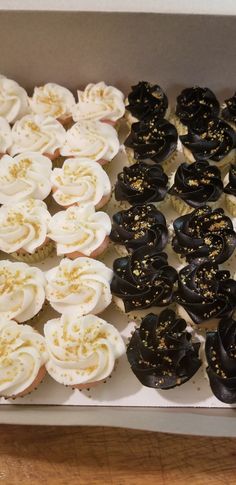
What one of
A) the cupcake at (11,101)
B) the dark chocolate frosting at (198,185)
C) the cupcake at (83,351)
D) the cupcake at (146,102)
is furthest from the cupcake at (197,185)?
the cupcake at (11,101)

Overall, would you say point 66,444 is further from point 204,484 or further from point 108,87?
point 108,87

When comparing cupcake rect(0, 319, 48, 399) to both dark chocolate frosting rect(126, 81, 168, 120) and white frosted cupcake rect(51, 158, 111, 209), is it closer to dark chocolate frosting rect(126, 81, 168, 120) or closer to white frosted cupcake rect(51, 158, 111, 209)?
white frosted cupcake rect(51, 158, 111, 209)

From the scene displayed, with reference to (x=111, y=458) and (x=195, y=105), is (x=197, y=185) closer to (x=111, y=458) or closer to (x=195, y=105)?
(x=195, y=105)

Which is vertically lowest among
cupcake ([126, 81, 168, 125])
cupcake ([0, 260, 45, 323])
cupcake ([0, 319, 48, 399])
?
cupcake ([0, 319, 48, 399])

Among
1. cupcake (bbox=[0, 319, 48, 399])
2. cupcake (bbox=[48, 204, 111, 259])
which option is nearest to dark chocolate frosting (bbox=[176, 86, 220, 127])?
Result: cupcake (bbox=[48, 204, 111, 259])

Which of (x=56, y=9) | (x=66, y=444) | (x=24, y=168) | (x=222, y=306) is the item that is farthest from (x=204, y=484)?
(x=56, y=9)
